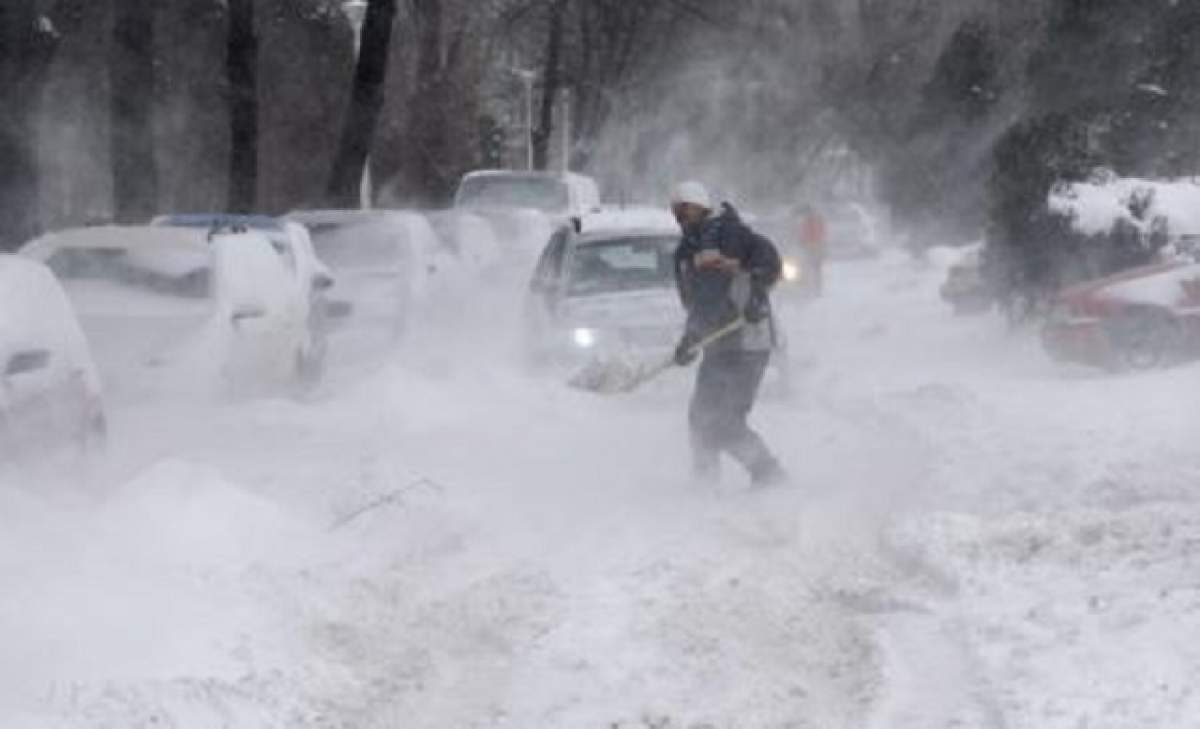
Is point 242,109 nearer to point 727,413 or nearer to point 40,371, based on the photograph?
point 727,413

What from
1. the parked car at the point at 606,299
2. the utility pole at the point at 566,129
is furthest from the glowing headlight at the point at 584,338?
the utility pole at the point at 566,129

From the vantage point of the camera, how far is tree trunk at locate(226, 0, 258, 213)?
25.9 m

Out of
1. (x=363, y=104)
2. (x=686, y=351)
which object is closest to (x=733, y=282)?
(x=686, y=351)

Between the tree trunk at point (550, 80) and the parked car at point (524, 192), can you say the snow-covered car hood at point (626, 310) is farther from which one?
the tree trunk at point (550, 80)

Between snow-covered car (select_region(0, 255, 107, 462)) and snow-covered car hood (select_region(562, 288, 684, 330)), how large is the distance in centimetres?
542

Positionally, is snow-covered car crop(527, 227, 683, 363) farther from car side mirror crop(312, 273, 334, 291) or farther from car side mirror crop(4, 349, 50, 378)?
car side mirror crop(4, 349, 50, 378)

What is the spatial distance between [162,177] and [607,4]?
14842mm

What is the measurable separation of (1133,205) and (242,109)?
36.3 ft

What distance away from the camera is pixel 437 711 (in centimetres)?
724

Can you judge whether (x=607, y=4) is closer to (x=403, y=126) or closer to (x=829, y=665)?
(x=403, y=126)

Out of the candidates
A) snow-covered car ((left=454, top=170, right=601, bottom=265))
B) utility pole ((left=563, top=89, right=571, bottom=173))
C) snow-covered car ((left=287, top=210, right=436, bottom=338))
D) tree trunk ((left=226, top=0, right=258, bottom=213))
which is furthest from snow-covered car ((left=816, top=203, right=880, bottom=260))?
snow-covered car ((left=287, top=210, right=436, bottom=338))

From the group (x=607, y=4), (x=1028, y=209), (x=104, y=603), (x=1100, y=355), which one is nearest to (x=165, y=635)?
(x=104, y=603)

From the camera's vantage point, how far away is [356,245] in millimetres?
20797

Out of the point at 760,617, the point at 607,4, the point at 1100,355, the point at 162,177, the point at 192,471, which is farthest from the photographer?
the point at 607,4
